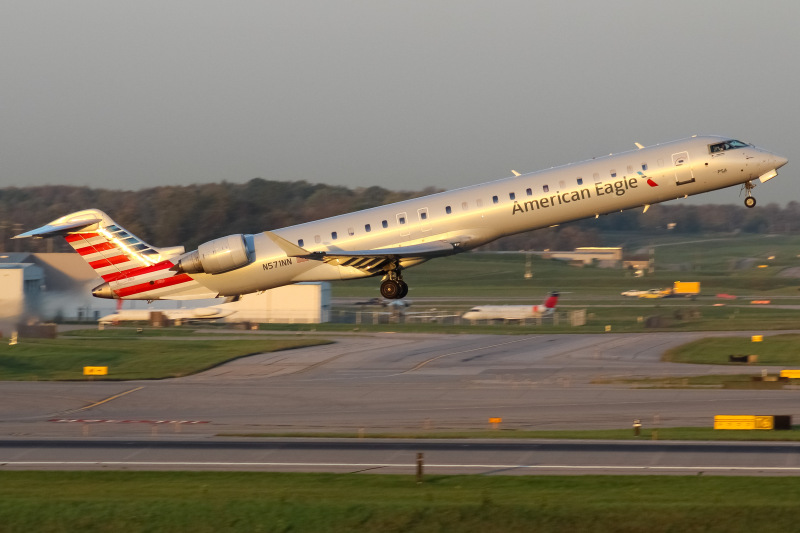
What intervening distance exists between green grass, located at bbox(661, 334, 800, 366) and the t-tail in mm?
34796

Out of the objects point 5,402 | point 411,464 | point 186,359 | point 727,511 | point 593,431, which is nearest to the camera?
point 727,511

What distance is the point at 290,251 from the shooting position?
1329 inches

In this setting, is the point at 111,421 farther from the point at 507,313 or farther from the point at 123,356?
the point at 507,313

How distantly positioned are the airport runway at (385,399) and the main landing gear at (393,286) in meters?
5.21

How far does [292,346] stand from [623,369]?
2154 cm

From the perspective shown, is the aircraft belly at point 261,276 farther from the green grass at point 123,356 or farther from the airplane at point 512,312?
the airplane at point 512,312

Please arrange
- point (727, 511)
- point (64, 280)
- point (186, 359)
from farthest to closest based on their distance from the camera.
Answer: point (186, 359) → point (64, 280) → point (727, 511)

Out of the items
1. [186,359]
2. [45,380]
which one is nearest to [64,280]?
[45,380]

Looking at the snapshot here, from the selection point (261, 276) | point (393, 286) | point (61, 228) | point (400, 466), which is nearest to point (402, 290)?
point (393, 286)

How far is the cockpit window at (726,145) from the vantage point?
3359 centimetres

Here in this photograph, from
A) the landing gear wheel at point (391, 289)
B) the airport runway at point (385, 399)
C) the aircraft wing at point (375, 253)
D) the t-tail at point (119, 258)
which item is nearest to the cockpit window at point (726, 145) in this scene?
the aircraft wing at point (375, 253)

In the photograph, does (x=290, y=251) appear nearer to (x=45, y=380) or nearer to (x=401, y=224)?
(x=401, y=224)

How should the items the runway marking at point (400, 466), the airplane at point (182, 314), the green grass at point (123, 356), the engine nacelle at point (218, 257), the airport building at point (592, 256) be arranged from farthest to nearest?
the airport building at point (592, 256) → the airplane at point (182, 314) → the green grass at point (123, 356) → the engine nacelle at point (218, 257) → the runway marking at point (400, 466)

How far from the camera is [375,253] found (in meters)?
33.2
